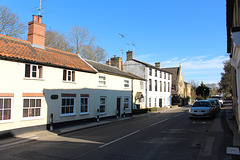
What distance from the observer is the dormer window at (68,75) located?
15522mm

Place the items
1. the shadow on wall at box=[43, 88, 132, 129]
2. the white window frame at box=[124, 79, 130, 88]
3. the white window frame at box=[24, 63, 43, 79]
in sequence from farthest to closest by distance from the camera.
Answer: the white window frame at box=[124, 79, 130, 88]
the shadow on wall at box=[43, 88, 132, 129]
the white window frame at box=[24, 63, 43, 79]

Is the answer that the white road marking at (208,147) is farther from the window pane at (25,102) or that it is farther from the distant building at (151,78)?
the distant building at (151,78)

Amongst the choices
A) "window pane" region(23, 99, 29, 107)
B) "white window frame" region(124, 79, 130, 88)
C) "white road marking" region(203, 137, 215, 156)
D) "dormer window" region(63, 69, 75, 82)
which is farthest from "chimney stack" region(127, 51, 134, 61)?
"white road marking" region(203, 137, 215, 156)

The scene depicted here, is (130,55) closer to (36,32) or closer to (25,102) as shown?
(36,32)

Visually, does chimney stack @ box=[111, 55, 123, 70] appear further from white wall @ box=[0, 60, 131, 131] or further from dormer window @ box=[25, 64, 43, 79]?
dormer window @ box=[25, 64, 43, 79]

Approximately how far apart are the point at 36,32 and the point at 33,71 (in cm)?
410

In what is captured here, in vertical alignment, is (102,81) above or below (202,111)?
above

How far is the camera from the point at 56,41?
102 feet

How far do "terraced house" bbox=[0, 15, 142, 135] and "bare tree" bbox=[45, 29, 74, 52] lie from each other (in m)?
13.3

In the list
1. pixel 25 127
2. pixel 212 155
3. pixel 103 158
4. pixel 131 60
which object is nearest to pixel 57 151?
pixel 103 158

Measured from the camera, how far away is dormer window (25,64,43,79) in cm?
1269

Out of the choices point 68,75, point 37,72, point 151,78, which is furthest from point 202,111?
point 151,78

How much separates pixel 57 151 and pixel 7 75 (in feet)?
21.0

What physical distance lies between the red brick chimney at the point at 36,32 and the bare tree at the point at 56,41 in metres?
14.8
